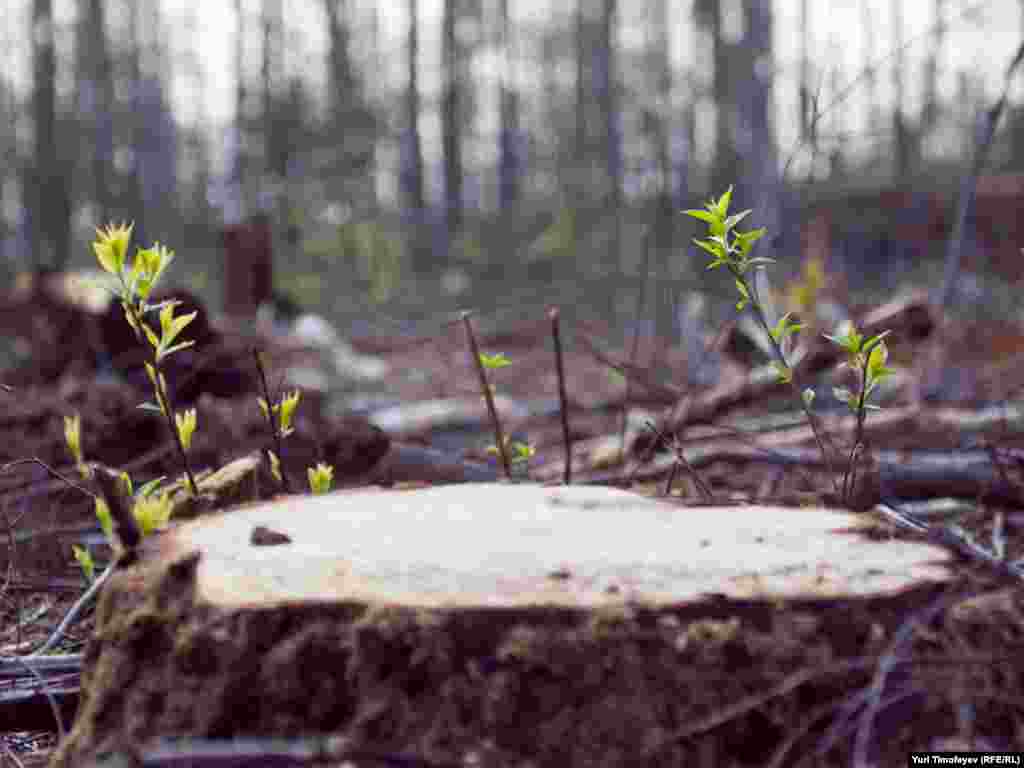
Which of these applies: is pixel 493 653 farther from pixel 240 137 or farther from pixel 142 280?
pixel 240 137

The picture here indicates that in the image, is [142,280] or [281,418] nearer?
[142,280]

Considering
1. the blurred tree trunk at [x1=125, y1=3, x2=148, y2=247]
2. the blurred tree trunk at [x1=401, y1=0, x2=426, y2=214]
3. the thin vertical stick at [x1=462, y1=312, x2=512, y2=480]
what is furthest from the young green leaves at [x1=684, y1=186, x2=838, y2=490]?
the blurred tree trunk at [x1=401, y1=0, x2=426, y2=214]

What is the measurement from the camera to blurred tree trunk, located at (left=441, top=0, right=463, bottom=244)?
2181cm

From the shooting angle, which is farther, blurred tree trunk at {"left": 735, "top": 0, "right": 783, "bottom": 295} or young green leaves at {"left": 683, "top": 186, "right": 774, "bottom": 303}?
blurred tree trunk at {"left": 735, "top": 0, "right": 783, "bottom": 295}

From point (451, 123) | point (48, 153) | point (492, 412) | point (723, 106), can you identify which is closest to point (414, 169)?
point (451, 123)

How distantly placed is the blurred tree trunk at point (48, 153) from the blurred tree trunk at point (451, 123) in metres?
7.83

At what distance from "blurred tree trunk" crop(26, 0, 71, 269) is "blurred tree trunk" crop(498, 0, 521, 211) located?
8279mm

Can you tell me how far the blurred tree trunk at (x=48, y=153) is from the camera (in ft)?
51.1

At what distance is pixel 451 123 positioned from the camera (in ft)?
72.4

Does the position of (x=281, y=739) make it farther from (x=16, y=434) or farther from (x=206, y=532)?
(x=16, y=434)

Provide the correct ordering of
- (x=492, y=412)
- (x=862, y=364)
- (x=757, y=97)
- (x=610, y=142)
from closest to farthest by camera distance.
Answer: (x=862, y=364) < (x=492, y=412) < (x=757, y=97) < (x=610, y=142)

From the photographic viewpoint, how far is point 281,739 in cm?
133

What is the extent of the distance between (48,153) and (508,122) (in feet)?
40.9

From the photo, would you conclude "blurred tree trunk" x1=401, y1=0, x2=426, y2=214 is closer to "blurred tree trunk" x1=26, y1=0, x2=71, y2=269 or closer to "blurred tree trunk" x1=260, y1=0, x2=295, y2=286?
"blurred tree trunk" x1=260, y1=0, x2=295, y2=286
